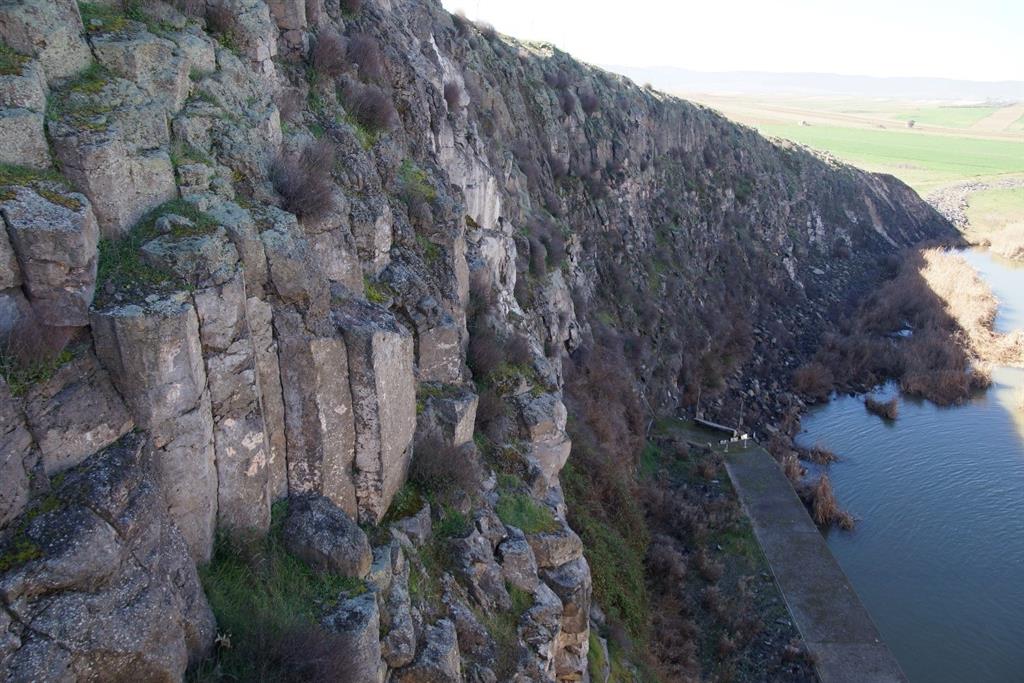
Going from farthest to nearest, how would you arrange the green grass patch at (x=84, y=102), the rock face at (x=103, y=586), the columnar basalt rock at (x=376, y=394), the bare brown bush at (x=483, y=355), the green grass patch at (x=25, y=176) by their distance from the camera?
1. the bare brown bush at (x=483, y=355)
2. the columnar basalt rock at (x=376, y=394)
3. the green grass patch at (x=84, y=102)
4. the green grass patch at (x=25, y=176)
5. the rock face at (x=103, y=586)

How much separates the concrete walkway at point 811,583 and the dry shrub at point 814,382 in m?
9.31

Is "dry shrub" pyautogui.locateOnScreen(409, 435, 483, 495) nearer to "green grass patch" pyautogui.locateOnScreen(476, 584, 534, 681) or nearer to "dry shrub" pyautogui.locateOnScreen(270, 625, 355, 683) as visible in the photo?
"green grass patch" pyautogui.locateOnScreen(476, 584, 534, 681)

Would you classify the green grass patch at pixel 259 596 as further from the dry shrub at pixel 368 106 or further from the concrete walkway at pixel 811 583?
the concrete walkway at pixel 811 583

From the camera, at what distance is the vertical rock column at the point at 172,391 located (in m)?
6.21

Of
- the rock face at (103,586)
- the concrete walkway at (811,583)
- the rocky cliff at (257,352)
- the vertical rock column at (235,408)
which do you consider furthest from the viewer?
the concrete walkway at (811,583)

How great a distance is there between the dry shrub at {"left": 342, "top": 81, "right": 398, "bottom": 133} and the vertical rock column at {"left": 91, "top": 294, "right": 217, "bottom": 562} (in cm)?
701

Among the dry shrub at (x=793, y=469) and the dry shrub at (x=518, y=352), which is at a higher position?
the dry shrub at (x=518, y=352)

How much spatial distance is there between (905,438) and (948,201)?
6493 centimetres

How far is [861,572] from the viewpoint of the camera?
73.2 ft

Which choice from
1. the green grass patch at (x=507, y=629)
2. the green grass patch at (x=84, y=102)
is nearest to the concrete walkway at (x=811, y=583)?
the green grass patch at (x=507, y=629)

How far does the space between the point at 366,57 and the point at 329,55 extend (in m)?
1.65

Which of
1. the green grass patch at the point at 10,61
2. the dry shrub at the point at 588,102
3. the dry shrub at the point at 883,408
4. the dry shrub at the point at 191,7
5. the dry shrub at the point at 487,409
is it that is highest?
the dry shrub at the point at 191,7

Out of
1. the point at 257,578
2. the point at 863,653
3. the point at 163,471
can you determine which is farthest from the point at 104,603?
the point at 863,653

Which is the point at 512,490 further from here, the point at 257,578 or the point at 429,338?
the point at 257,578
